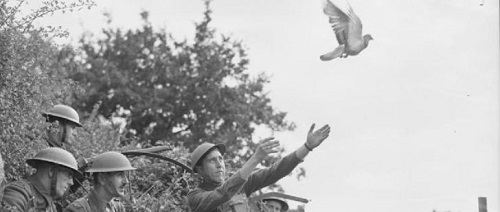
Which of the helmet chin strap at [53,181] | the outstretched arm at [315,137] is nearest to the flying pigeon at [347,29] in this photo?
A: the outstretched arm at [315,137]

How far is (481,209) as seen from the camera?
17094 mm

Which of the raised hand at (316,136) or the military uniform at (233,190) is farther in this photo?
the raised hand at (316,136)

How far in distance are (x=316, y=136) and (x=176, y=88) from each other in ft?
105

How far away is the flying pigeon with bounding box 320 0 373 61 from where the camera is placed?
47.0 feet

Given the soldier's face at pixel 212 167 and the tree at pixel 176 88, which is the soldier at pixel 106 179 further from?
the tree at pixel 176 88

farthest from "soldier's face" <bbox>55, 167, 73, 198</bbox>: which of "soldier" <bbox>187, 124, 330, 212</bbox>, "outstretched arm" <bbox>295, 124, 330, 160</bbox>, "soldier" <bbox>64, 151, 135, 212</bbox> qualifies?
"outstretched arm" <bbox>295, 124, 330, 160</bbox>

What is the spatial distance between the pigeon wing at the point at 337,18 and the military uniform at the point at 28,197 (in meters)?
3.97

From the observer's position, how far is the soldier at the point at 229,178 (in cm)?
1244

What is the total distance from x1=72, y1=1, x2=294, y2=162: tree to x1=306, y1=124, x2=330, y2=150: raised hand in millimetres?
28158

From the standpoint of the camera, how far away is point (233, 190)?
12.4 meters

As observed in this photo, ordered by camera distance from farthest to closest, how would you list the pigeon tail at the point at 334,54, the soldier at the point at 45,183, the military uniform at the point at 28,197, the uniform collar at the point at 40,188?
the pigeon tail at the point at 334,54 < the uniform collar at the point at 40,188 < the soldier at the point at 45,183 < the military uniform at the point at 28,197

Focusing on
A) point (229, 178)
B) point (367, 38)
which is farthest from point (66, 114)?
point (367, 38)

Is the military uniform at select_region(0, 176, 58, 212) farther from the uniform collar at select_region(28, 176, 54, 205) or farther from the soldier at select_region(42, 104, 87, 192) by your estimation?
the soldier at select_region(42, 104, 87, 192)

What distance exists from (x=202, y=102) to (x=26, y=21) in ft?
87.7
